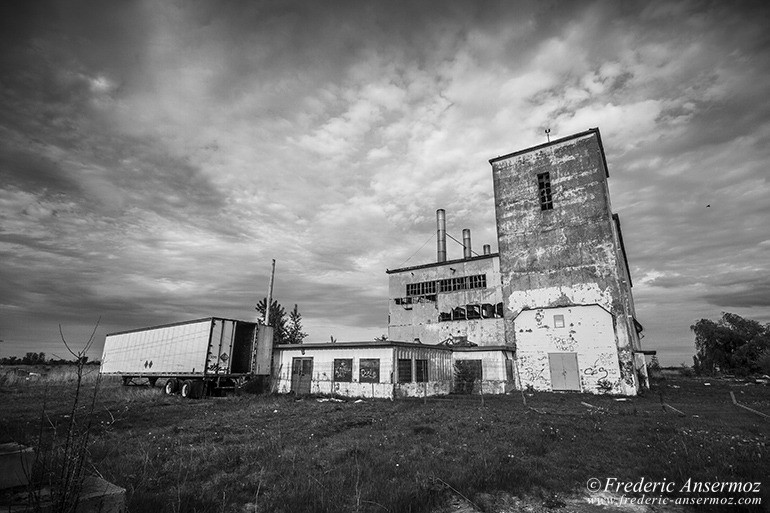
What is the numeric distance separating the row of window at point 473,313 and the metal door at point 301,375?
40.9ft

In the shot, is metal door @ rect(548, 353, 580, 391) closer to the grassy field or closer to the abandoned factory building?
the abandoned factory building

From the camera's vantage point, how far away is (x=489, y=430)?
9.91 meters

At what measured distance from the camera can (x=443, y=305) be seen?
103ft

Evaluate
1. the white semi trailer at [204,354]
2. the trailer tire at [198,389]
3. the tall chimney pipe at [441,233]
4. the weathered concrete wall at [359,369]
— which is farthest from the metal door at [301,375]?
the tall chimney pipe at [441,233]

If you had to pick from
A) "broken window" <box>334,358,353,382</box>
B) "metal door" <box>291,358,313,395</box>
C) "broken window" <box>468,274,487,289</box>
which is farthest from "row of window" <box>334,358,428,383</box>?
"broken window" <box>468,274,487,289</box>

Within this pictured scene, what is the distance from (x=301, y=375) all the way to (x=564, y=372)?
52.6ft

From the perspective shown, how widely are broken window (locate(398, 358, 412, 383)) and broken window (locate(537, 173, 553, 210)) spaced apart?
15.1 metres

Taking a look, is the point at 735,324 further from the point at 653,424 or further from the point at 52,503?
the point at 52,503

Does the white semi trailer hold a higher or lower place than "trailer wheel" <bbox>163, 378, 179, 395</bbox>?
higher

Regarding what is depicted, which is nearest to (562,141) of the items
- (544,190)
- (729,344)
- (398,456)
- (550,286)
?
(544,190)

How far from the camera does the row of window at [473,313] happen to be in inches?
1127

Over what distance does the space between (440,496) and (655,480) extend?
3.65 meters

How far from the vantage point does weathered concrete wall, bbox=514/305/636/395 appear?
72.6 feet

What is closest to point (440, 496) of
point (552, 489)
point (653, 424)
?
point (552, 489)
